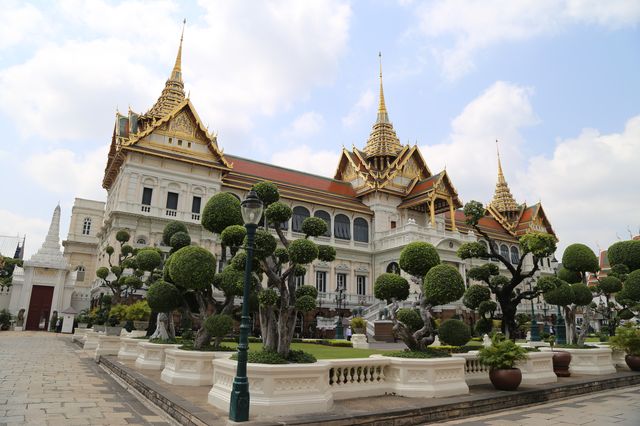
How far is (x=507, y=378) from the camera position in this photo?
30.0 feet

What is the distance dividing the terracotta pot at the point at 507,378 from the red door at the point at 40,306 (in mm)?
36827

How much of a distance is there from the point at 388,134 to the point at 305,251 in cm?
4002

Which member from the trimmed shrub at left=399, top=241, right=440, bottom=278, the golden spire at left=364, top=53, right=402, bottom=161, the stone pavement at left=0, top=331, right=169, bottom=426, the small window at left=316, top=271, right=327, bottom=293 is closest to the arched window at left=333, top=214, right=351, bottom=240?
the small window at left=316, top=271, right=327, bottom=293

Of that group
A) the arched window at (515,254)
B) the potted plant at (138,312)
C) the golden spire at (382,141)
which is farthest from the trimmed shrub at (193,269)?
the arched window at (515,254)

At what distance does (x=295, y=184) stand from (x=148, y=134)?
12700mm

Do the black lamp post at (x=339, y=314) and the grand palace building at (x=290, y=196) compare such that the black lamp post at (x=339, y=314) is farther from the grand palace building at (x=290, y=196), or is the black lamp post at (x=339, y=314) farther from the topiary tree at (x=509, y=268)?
the topiary tree at (x=509, y=268)

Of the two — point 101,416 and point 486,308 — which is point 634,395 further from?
point 101,416

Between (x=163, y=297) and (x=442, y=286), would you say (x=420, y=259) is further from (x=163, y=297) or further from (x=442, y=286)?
(x=163, y=297)

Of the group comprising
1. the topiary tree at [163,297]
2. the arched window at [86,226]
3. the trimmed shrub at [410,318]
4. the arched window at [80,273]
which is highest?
the arched window at [86,226]

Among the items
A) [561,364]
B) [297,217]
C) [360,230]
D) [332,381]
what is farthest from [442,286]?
[360,230]

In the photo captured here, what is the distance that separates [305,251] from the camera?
26.2 feet

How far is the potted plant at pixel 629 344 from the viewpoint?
13.4 m

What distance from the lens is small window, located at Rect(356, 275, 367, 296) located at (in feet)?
122

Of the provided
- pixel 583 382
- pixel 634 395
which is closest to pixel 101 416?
pixel 583 382
